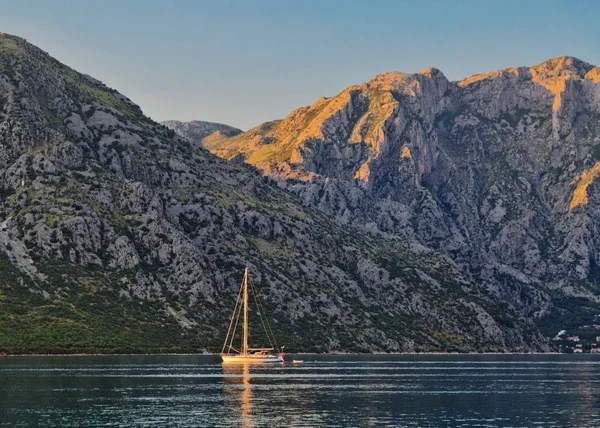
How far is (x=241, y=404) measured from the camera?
425ft

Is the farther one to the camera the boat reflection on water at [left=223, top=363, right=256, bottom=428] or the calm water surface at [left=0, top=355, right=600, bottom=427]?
the boat reflection on water at [left=223, top=363, right=256, bottom=428]

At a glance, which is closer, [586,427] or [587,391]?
[586,427]

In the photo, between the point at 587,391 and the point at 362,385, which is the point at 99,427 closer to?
the point at 362,385

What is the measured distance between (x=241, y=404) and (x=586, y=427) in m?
50.7

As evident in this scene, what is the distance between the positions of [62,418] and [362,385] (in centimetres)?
7886

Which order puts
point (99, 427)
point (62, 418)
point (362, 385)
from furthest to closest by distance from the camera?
point (362, 385)
point (62, 418)
point (99, 427)

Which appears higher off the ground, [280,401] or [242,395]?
[280,401]

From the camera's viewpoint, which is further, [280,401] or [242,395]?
[242,395]

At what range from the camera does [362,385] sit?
17225cm

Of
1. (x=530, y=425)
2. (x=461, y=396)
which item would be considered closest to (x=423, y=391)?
(x=461, y=396)

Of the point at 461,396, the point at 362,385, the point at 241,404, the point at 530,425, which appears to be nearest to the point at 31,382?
the point at 241,404

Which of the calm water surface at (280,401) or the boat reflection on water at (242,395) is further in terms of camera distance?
the boat reflection on water at (242,395)

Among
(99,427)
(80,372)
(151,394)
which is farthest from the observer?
(80,372)

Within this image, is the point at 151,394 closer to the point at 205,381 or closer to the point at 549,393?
the point at 205,381
